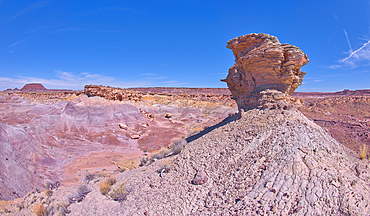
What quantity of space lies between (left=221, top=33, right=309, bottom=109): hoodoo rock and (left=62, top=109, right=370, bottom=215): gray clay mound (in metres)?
2.38

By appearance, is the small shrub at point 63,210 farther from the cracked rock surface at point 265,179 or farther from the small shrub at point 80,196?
the cracked rock surface at point 265,179

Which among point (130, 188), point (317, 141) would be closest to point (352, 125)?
point (317, 141)

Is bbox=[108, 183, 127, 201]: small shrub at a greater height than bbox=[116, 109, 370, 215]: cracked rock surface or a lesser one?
lesser

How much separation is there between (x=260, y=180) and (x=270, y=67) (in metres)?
6.85

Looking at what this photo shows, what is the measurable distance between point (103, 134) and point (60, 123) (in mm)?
4137

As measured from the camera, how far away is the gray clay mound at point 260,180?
3684mm

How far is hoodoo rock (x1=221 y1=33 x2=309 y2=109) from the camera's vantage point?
8.73m

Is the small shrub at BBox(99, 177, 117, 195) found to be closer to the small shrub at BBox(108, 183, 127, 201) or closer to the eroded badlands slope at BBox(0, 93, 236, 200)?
the small shrub at BBox(108, 183, 127, 201)

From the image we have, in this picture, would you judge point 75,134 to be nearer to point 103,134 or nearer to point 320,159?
point 103,134

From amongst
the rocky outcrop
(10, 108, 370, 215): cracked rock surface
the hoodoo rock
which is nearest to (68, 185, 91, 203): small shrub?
(10, 108, 370, 215): cracked rock surface

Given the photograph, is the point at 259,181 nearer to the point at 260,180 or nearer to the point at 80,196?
the point at 260,180

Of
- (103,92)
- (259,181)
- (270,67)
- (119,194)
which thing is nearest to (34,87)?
(103,92)

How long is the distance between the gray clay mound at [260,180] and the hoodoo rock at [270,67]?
93.7 inches

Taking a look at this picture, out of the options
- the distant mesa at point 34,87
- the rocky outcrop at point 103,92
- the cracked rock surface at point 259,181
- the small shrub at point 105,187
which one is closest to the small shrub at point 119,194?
the cracked rock surface at point 259,181
